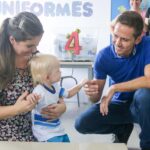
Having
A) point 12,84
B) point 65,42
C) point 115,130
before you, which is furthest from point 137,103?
point 65,42

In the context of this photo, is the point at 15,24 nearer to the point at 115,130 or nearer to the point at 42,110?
the point at 42,110

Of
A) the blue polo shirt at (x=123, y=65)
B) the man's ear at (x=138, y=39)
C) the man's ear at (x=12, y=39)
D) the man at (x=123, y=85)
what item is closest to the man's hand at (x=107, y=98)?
the man at (x=123, y=85)

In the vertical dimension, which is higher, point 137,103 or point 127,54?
point 127,54

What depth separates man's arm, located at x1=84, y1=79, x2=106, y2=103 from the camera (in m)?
1.73

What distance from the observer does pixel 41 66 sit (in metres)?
1.46

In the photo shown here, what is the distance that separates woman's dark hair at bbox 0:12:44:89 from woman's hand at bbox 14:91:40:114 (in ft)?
0.41

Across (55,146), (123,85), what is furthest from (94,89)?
(55,146)

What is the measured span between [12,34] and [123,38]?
24.9 inches

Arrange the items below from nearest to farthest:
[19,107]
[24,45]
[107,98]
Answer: [19,107] < [24,45] < [107,98]

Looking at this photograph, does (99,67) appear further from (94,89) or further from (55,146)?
(55,146)

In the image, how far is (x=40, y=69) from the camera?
1453mm

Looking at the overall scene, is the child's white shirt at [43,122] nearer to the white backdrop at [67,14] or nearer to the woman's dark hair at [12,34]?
the woman's dark hair at [12,34]

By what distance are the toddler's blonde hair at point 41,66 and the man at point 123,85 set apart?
0.29 meters

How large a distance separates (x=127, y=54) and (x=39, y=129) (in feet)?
2.25
